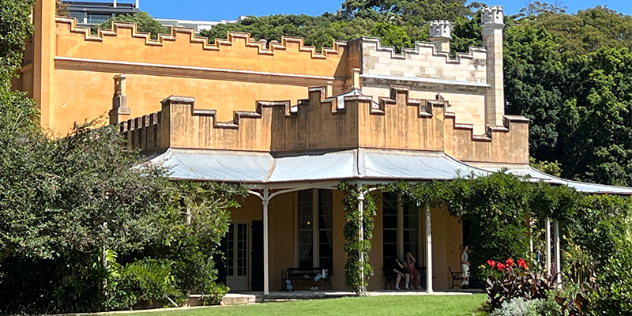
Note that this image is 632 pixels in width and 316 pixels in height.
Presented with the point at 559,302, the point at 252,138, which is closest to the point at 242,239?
the point at 252,138

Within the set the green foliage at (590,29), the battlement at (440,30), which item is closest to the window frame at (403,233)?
the battlement at (440,30)

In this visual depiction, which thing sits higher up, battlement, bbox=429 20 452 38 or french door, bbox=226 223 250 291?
battlement, bbox=429 20 452 38

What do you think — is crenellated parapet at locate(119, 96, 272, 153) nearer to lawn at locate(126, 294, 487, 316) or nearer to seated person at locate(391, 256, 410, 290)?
seated person at locate(391, 256, 410, 290)

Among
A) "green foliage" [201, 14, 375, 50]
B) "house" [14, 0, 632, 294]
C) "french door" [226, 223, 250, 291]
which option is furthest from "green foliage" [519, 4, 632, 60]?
"french door" [226, 223, 250, 291]

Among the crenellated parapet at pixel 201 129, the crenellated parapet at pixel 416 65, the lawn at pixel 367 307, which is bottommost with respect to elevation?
the lawn at pixel 367 307

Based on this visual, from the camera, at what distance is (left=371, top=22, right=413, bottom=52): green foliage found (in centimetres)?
5454

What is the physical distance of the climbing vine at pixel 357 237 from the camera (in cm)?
2408

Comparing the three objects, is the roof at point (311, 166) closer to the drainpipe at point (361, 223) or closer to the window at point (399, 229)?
the drainpipe at point (361, 223)

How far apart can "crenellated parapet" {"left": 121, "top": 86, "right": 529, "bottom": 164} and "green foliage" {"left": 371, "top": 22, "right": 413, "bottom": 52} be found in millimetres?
24588

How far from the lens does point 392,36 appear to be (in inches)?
2277

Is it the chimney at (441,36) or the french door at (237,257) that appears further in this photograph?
the chimney at (441,36)

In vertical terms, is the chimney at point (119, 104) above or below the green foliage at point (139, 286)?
above

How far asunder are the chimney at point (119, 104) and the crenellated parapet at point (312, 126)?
5.22 m

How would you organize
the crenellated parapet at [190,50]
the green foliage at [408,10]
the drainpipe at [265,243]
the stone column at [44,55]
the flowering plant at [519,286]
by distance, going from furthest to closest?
the green foliage at [408,10]
the crenellated parapet at [190,50]
the stone column at [44,55]
the drainpipe at [265,243]
the flowering plant at [519,286]
